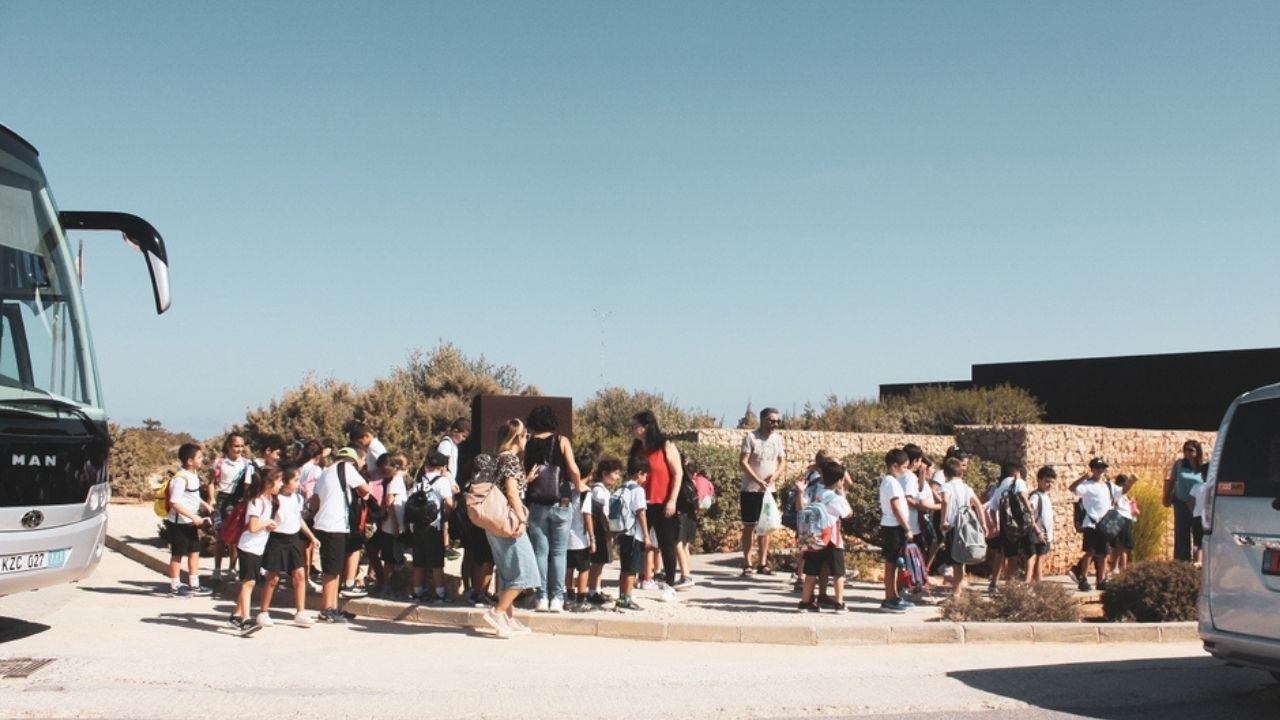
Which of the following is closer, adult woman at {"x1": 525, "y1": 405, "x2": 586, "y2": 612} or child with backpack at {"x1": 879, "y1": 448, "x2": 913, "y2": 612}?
adult woman at {"x1": 525, "y1": 405, "x2": 586, "y2": 612}

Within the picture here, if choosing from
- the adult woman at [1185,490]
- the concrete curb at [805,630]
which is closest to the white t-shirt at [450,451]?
the concrete curb at [805,630]

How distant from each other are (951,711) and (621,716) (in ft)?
6.90

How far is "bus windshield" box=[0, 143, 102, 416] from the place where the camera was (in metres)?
8.39

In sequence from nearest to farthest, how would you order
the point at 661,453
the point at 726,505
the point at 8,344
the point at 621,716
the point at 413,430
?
the point at 621,716 → the point at 8,344 → the point at 661,453 → the point at 726,505 → the point at 413,430

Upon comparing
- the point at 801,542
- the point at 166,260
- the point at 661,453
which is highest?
the point at 166,260

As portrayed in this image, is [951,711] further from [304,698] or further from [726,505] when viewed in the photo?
[726,505]

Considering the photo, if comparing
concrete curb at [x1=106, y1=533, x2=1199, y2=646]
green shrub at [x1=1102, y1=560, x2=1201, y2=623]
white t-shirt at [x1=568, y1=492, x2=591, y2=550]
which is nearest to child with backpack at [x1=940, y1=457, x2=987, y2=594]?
green shrub at [x1=1102, y1=560, x2=1201, y2=623]

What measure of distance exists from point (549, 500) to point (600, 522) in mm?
1122

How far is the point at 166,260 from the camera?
31.1ft

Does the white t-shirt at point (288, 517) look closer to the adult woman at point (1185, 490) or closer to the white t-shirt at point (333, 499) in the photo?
the white t-shirt at point (333, 499)

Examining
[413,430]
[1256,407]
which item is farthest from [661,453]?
[413,430]

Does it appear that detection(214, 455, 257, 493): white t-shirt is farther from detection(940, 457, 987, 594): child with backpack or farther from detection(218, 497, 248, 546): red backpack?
detection(940, 457, 987, 594): child with backpack

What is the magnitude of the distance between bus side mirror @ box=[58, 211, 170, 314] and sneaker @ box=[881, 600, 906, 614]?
7370mm

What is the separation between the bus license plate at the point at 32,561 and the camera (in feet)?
26.1
